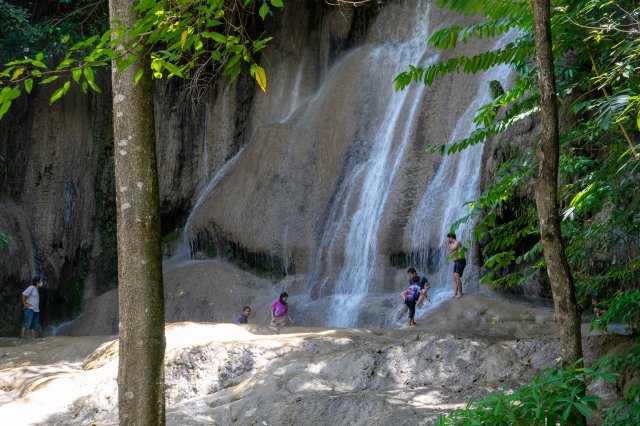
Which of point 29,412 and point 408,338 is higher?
point 408,338

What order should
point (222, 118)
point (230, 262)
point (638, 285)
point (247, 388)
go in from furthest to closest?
point (222, 118), point (230, 262), point (247, 388), point (638, 285)

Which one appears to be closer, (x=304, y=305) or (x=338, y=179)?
(x=304, y=305)

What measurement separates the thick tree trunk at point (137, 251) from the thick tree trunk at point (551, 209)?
8.36 ft

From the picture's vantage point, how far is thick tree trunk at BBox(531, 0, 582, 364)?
5105 mm

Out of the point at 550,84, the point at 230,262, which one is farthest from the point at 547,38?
the point at 230,262

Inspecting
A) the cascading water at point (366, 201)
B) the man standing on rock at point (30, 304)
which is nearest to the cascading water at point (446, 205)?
the cascading water at point (366, 201)

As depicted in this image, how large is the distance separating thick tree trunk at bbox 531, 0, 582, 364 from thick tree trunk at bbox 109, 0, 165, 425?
255 centimetres

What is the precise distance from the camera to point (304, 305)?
17.3 m

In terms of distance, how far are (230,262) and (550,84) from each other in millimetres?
16310

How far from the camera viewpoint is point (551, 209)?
514cm

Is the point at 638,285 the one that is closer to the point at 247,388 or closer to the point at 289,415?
the point at 289,415

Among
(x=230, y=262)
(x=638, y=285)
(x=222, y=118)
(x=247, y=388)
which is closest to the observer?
(x=638, y=285)

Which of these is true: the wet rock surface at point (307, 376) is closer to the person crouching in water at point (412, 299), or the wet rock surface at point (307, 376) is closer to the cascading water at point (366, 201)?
the person crouching in water at point (412, 299)

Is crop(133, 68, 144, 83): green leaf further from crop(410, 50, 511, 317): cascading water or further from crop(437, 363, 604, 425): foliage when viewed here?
crop(410, 50, 511, 317): cascading water
